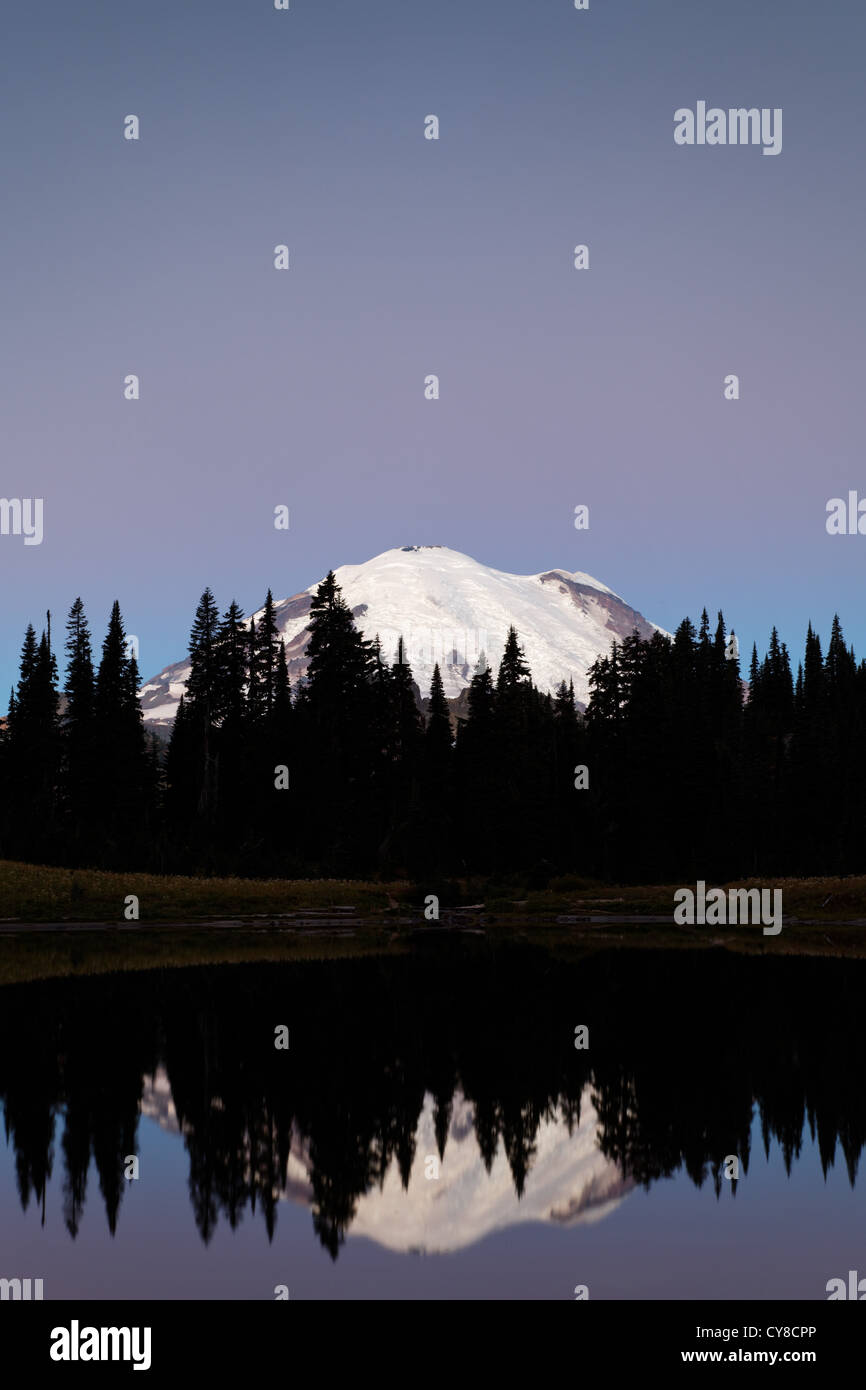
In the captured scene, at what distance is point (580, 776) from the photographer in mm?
96375

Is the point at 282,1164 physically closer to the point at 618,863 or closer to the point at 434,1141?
the point at 434,1141

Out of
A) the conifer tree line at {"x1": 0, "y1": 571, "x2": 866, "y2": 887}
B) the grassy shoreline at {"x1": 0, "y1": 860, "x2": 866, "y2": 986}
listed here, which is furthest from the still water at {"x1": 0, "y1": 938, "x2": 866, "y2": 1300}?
the conifer tree line at {"x1": 0, "y1": 571, "x2": 866, "y2": 887}

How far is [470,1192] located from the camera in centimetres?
1437

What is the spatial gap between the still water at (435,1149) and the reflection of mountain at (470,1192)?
4cm

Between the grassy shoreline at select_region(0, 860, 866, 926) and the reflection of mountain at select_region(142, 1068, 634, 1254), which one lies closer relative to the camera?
the reflection of mountain at select_region(142, 1068, 634, 1254)

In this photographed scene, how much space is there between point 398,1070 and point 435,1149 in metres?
5.69

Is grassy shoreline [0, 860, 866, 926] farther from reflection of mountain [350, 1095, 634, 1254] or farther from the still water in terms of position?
reflection of mountain [350, 1095, 634, 1254]

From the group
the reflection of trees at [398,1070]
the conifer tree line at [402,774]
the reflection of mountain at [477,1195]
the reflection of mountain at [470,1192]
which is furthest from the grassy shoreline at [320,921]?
the reflection of mountain at [477,1195]

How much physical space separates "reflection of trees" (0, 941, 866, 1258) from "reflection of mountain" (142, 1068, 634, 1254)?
192 mm

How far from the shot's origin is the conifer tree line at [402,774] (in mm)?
91562

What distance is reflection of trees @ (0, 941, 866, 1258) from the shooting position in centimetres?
1543

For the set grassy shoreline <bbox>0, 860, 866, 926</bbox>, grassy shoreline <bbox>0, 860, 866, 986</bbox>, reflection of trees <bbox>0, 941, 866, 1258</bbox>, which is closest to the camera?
reflection of trees <bbox>0, 941, 866, 1258</bbox>
